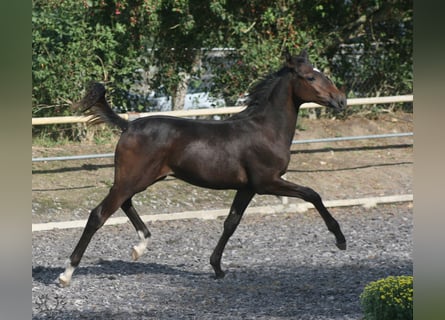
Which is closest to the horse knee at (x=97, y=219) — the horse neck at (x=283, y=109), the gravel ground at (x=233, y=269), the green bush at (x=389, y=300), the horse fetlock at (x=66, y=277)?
the horse fetlock at (x=66, y=277)

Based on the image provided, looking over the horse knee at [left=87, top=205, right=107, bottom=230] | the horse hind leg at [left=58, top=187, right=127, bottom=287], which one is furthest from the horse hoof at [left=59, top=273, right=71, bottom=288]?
the horse knee at [left=87, top=205, right=107, bottom=230]

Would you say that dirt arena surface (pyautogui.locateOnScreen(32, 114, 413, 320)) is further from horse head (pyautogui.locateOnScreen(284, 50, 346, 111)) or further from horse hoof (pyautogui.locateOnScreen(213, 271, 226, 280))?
horse head (pyautogui.locateOnScreen(284, 50, 346, 111))

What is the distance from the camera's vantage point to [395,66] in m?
13.5

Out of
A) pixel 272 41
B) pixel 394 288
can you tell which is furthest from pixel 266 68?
pixel 394 288

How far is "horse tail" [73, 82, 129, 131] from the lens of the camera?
6562mm

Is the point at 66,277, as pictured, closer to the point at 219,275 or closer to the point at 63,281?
the point at 63,281

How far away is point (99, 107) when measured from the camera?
262 inches

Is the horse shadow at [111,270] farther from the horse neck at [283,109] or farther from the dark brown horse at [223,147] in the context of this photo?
the horse neck at [283,109]

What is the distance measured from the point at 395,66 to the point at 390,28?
0.71 m

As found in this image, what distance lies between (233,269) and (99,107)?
199 centimetres

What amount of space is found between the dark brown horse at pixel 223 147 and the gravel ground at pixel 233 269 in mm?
394

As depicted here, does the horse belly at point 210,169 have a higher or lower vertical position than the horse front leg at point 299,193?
higher

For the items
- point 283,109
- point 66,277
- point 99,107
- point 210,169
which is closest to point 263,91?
point 283,109

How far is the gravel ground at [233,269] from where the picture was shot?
221 inches
